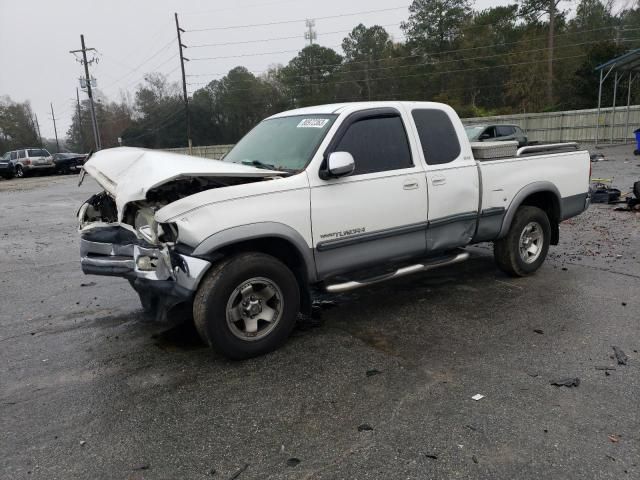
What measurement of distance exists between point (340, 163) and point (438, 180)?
131cm

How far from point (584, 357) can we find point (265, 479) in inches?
105

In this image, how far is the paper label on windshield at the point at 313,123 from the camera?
4.72 metres

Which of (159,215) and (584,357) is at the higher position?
(159,215)

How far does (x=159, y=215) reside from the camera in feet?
12.5

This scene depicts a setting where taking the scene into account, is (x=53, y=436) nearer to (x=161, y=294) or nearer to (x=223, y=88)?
(x=161, y=294)

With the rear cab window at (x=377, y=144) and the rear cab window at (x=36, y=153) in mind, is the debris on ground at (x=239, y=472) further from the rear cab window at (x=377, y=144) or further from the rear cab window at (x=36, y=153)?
the rear cab window at (x=36, y=153)

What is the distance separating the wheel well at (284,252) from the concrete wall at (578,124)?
26.5 metres

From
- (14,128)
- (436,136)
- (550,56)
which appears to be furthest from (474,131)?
(14,128)

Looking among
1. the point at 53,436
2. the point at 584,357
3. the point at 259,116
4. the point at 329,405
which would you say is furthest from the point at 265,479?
the point at 259,116

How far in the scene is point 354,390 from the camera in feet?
11.9

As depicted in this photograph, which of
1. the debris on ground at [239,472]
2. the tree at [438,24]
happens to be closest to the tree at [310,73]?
the tree at [438,24]

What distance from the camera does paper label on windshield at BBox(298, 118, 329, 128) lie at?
4.72 metres

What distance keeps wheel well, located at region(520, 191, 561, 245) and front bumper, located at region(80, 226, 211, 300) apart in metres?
4.08

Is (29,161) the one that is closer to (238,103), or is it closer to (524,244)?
(524,244)
